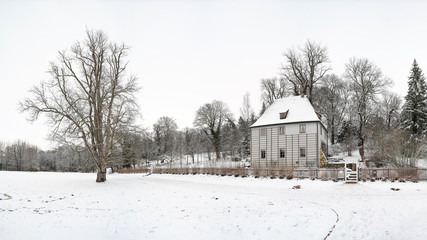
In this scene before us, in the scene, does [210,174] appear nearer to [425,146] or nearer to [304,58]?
[425,146]

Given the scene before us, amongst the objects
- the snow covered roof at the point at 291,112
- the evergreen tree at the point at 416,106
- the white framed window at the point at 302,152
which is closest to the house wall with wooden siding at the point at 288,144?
the white framed window at the point at 302,152

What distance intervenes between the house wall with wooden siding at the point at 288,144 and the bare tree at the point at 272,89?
1648 cm

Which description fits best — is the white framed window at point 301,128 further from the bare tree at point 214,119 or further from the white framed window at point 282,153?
the bare tree at point 214,119

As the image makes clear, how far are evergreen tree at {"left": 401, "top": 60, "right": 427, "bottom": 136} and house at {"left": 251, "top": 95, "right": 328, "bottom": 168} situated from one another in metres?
11.3

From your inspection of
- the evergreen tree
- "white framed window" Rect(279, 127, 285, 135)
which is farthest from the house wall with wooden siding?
the evergreen tree

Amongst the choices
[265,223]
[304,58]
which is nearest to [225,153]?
[304,58]

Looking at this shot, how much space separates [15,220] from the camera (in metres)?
8.27

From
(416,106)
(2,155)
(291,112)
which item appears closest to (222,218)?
(291,112)

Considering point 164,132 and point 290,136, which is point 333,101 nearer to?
point 290,136

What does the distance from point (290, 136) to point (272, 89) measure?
19.2m

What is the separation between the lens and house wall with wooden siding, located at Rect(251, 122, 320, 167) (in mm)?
31516

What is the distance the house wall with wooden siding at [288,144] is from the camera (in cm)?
3152

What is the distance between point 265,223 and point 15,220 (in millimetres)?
7627

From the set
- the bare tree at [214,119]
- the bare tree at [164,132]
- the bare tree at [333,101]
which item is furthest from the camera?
the bare tree at [164,132]
